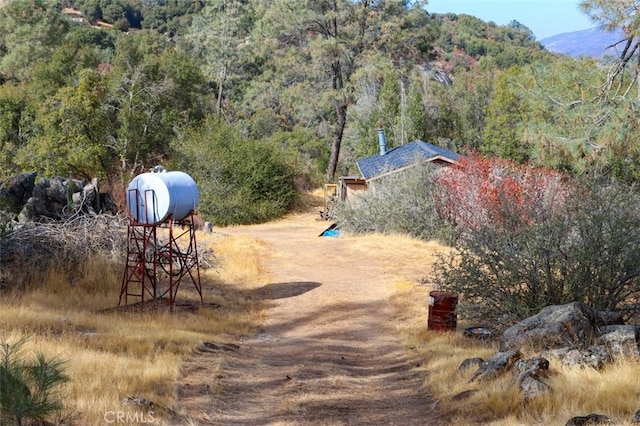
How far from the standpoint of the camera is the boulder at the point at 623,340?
742 cm

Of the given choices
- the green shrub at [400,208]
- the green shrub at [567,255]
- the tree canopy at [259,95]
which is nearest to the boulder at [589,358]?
the green shrub at [567,255]

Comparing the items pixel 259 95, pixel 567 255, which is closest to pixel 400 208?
pixel 567 255

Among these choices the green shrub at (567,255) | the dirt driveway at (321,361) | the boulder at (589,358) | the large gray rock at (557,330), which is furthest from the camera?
the green shrub at (567,255)

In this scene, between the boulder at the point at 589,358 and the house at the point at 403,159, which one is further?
the house at the point at 403,159

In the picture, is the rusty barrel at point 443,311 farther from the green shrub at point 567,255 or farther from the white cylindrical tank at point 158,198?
the white cylindrical tank at point 158,198

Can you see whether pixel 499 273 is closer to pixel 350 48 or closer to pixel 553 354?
pixel 553 354

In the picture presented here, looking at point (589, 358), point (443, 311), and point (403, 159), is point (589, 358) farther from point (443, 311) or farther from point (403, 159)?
point (403, 159)

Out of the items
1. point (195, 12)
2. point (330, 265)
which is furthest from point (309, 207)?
point (195, 12)

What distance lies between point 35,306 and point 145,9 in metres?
97.8

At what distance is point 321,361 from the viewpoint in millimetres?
9664

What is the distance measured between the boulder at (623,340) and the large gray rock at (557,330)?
1.03ft

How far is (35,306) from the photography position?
11203mm

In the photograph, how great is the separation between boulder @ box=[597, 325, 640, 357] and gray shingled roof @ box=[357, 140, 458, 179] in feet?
64.3

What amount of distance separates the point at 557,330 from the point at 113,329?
595cm
